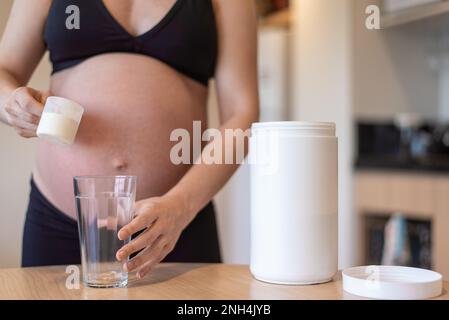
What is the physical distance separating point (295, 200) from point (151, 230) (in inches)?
6.2

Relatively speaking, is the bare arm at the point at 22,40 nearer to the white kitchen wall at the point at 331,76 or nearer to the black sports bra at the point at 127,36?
the black sports bra at the point at 127,36

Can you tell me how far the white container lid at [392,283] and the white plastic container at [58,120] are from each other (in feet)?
1.12

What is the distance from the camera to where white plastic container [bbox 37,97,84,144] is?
0.68 meters

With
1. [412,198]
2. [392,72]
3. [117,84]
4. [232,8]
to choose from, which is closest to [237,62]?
[232,8]

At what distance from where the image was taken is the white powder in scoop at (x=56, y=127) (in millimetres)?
676

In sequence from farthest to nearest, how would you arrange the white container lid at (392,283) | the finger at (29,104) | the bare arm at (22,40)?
the bare arm at (22,40) → the finger at (29,104) → the white container lid at (392,283)

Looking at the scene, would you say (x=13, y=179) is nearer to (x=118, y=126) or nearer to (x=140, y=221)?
(x=118, y=126)

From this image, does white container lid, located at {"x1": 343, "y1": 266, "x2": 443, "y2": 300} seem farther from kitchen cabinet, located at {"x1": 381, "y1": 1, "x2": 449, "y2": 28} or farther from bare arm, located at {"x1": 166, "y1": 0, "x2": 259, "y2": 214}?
kitchen cabinet, located at {"x1": 381, "y1": 1, "x2": 449, "y2": 28}

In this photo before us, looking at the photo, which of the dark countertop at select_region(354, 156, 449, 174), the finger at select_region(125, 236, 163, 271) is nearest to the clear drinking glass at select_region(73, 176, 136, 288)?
the finger at select_region(125, 236, 163, 271)

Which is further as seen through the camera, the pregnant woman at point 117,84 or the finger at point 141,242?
the pregnant woman at point 117,84

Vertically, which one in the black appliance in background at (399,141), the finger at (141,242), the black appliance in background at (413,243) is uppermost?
the black appliance in background at (399,141)

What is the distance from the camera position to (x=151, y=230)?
0.67m

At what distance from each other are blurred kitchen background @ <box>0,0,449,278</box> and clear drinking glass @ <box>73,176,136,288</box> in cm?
104

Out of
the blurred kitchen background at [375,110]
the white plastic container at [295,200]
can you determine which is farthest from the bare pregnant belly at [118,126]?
the blurred kitchen background at [375,110]
